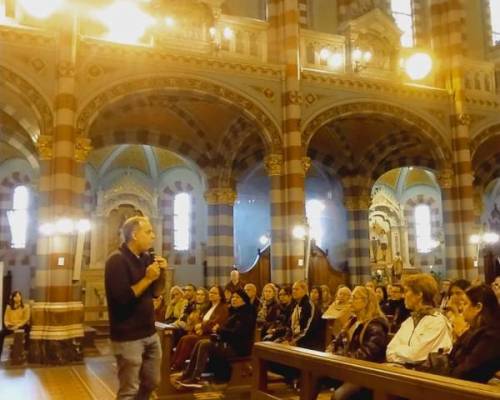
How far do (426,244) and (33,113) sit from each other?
16.7 meters

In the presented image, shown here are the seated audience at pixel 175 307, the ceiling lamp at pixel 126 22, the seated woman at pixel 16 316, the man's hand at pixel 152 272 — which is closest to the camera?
the man's hand at pixel 152 272

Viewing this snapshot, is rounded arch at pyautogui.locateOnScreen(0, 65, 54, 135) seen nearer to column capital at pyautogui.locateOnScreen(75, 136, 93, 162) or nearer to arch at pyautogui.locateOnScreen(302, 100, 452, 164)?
column capital at pyautogui.locateOnScreen(75, 136, 93, 162)

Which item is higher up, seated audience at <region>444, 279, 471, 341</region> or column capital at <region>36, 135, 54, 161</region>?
column capital at <region>36, 135, 54, 161</region>

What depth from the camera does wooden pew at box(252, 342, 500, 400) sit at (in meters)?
3.52

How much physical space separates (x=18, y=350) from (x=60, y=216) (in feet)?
8.83

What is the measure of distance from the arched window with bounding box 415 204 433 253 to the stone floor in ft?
51.7

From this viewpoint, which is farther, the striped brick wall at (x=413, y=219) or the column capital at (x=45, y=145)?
the striped brick wall at (x=413, y=219)

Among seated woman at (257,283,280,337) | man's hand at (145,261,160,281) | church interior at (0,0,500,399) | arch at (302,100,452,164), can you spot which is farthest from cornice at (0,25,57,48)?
man's hand at (145,261,160,281)

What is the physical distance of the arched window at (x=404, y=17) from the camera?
66.0 feet

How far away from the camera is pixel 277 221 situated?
1427 centimetres

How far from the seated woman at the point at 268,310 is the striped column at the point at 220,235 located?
7.73 metres

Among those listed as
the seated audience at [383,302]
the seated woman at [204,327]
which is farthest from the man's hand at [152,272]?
the seated audience at [383,302]

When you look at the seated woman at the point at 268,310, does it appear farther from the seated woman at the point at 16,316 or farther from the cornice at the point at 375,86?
the cornice at the point at 375,86

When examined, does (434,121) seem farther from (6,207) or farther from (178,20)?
(6,207)
